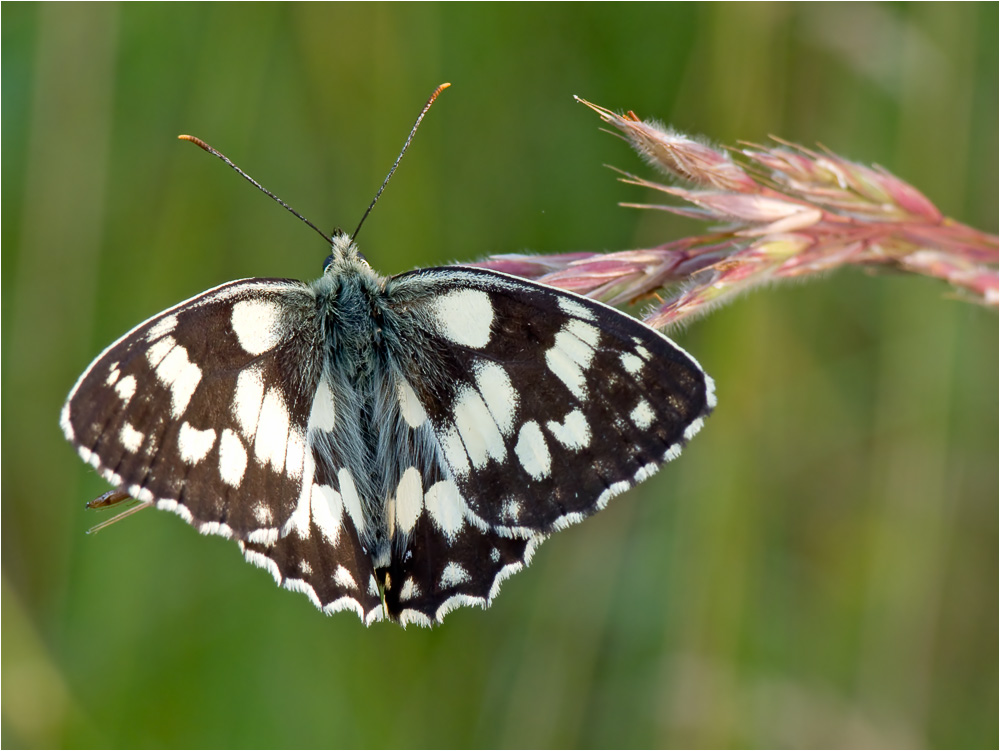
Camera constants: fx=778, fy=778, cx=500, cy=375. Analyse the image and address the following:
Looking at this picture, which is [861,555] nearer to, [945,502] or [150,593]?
[945,502]

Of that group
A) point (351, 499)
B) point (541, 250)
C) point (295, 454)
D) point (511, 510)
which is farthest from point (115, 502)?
point (541, 250)

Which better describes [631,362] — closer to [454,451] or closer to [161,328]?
[454,451]

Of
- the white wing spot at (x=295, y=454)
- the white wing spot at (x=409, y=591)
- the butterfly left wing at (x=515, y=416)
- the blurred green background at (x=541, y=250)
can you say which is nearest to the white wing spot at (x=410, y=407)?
the butterfly left wing at (x=515, y=416)

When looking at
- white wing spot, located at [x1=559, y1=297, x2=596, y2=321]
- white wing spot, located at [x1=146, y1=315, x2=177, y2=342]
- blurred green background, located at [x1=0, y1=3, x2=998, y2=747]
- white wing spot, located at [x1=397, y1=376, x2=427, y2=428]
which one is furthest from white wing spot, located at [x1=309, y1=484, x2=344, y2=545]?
blurred green background, located at [x1=0, y1=3, x2=998, y2=747]

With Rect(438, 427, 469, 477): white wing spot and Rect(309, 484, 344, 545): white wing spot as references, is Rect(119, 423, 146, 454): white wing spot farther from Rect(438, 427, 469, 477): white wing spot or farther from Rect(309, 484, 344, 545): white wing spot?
Rect(438, 427, 469, 477): white wing spot

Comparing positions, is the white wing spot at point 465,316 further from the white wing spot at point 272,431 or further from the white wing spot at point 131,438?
the white wing spot at point 131,438

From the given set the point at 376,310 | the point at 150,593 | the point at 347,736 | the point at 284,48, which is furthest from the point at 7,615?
the point at 284,48
